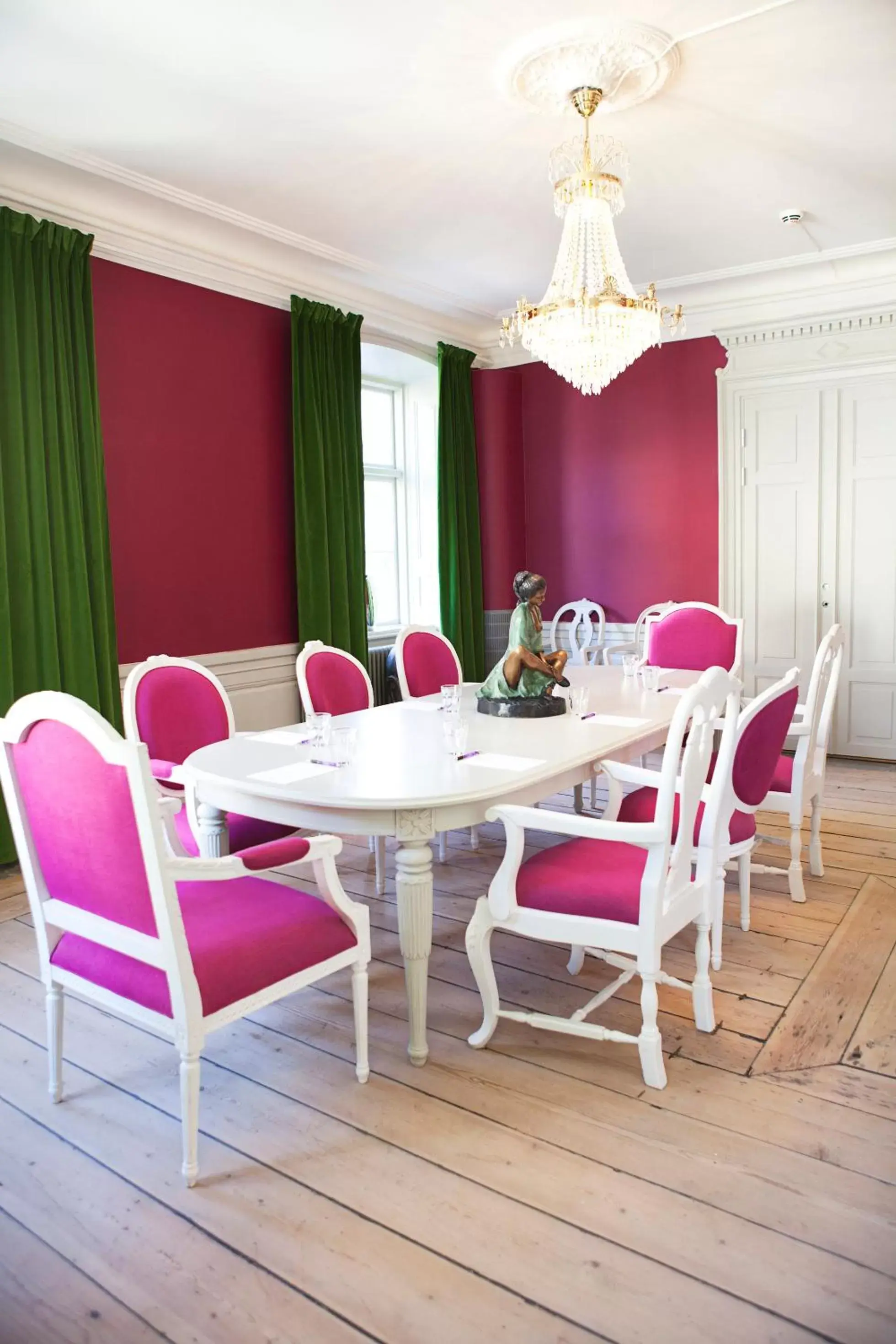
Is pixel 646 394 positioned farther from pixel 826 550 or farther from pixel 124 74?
pixel 124 74

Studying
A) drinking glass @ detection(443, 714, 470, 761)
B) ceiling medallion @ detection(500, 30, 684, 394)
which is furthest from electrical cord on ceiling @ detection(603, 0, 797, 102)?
drinking glass @ detection(443, 714, 470, 761)

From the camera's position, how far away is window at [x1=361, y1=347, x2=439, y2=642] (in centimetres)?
616

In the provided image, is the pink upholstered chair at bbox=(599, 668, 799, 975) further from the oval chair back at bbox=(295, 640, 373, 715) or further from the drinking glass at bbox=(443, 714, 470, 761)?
the oval chair back at bbox=(295, 640, 373, 715)

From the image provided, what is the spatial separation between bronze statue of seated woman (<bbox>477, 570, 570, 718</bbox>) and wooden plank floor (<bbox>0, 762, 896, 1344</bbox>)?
824mm

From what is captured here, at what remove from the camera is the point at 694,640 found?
4.46m

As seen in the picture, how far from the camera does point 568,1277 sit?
1.56 metres

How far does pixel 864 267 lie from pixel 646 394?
138 cm

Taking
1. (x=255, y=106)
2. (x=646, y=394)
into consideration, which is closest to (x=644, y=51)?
(x=255, y=106)

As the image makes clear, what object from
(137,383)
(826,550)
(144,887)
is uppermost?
(137,383)

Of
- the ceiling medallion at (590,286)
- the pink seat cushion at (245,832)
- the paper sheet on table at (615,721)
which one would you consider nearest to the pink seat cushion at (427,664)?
the paper sheet on table at (615,721)

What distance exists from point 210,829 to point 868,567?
4.30m

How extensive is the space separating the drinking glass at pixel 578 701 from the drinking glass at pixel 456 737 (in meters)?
0.59

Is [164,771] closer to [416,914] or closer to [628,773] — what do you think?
[416,914]

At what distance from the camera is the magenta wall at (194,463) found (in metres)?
4.02
